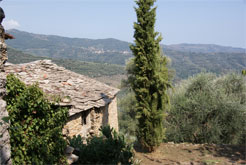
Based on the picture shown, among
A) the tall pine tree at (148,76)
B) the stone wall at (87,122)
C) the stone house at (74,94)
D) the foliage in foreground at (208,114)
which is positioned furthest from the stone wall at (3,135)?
the foliage in foreground at (208,114)

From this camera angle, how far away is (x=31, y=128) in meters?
5.42

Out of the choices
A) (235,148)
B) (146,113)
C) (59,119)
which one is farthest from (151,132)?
(59,119)

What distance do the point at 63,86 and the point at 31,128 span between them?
13.2 ft

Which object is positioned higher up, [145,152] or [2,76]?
[2,76]

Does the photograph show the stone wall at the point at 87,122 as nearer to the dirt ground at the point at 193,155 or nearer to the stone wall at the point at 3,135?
the dirt ground at the point at 193,155

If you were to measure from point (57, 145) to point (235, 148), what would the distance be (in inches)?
352

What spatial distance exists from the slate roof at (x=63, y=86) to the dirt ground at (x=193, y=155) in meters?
3.15

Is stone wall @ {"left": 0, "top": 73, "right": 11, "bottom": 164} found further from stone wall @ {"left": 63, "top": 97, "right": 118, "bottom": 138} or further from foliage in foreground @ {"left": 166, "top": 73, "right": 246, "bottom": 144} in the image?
foliage in foreground @ {"left": 166, "top": 73, "right": 246, "bottom": 144}

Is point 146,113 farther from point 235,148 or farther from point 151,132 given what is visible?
point 235,148

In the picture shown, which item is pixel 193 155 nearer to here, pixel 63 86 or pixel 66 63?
pixel 63 86

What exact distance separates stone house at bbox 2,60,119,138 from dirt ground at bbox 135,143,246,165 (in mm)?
2585

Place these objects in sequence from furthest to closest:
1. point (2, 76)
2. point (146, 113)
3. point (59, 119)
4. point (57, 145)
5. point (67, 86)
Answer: point (146, 113)
point (67, 86)
point (59, 119)
point (57, 145)
point (2, 76)

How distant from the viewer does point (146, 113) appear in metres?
10.2

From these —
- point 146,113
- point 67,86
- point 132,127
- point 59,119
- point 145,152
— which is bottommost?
point 132,127
